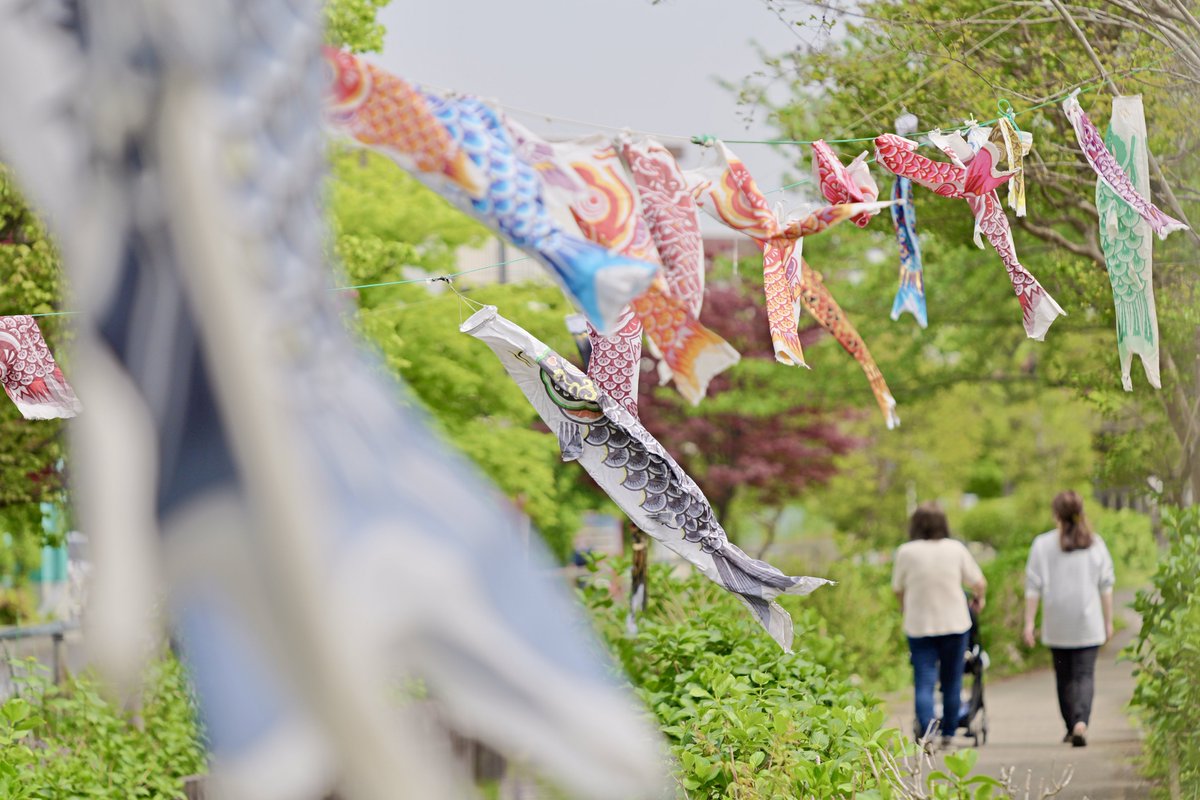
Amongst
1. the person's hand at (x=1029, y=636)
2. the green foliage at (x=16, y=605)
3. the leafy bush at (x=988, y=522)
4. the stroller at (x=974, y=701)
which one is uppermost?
the person's hand at (x=1029, y=636)

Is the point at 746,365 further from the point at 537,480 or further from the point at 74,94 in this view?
the point at 74,94

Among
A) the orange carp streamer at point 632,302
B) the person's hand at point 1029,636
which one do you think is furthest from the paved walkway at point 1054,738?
the orange carp streamer at point 632,302

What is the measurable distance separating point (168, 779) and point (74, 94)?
5.59 m

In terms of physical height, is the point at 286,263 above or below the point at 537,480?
above

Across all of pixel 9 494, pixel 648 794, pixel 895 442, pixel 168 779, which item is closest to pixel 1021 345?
pixel 895 442

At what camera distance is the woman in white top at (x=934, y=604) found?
8.62 meters

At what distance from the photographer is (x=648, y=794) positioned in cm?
192

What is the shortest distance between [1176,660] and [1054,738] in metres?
3.78

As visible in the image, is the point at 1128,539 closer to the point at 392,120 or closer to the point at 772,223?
the point at 772,223

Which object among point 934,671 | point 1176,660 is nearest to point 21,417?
point 934,671

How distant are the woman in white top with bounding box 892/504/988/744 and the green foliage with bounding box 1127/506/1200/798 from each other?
165 cm

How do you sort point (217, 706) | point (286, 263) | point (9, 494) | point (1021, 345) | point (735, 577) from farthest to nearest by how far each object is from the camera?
point (1021, 345) < point (9, 494) < point (735, 577) < point (286, 263) < point (217, 706)

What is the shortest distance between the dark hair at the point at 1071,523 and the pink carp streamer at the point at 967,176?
6.29 feet

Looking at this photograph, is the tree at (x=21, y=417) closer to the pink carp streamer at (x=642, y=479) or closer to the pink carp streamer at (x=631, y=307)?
the pink carp streamer at (x=642, y=479)
